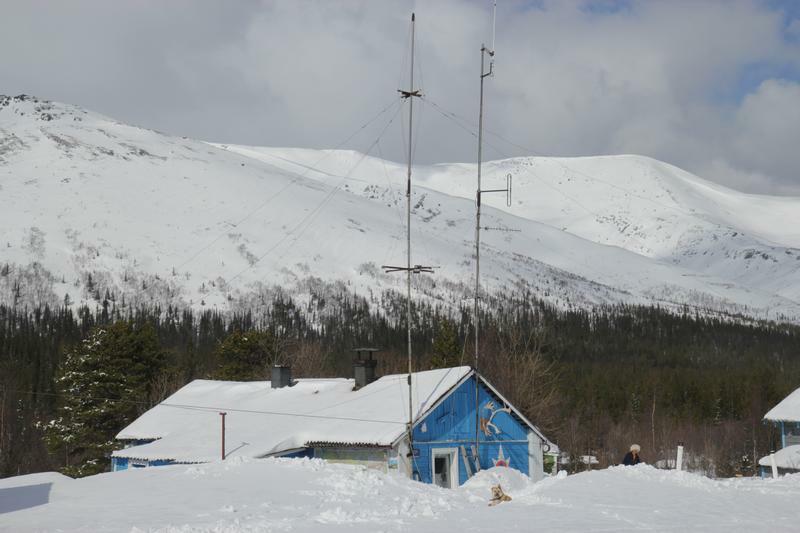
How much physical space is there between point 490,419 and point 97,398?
108 feet

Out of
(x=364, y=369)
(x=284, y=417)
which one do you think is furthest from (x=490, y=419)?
(x=284, y=417)

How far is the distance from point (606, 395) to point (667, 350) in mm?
63407

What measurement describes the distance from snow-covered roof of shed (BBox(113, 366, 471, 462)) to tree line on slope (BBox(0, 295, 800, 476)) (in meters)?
11.5

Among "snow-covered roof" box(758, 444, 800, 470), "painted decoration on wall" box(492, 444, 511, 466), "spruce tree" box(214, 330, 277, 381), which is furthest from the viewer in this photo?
"spruce tree" box(214, 330, 277, 381)

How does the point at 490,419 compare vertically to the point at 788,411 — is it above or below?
below

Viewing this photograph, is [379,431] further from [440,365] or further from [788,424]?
[440,365]

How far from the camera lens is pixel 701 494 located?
64.7 feet

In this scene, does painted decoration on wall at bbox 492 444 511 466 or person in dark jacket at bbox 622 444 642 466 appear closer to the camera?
person in dark jacket at bbox 622 444 642 466

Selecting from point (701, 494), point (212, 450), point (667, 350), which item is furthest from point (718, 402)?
point (701, 494)

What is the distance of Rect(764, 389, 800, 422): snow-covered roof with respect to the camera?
4769 cm

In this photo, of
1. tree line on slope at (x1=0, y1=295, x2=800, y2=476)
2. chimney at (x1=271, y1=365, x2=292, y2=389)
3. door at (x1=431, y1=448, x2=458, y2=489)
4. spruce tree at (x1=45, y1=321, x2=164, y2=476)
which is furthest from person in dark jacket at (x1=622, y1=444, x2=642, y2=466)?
spruce tree at (x1=45, y1=321, x2=164, y2=476)

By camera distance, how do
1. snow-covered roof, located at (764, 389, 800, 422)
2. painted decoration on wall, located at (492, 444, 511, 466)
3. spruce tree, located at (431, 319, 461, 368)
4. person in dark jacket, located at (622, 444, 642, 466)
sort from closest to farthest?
1. person in dark jacket, located at (622, 444, 642, 466)
2. painted decoration on wall, located at (492, 444, 511, 466)
3. snow-covered roof, located at (764, 389, 800, 422)
4. spruce tree, located at (431, 319, 461, 368)

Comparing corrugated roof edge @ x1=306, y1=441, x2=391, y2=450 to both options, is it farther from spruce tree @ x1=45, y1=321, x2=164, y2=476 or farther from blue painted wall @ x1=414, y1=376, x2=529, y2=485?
spruce tree @ x1=45, y1=321, x2=164, y2=476

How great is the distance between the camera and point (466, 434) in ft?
112
